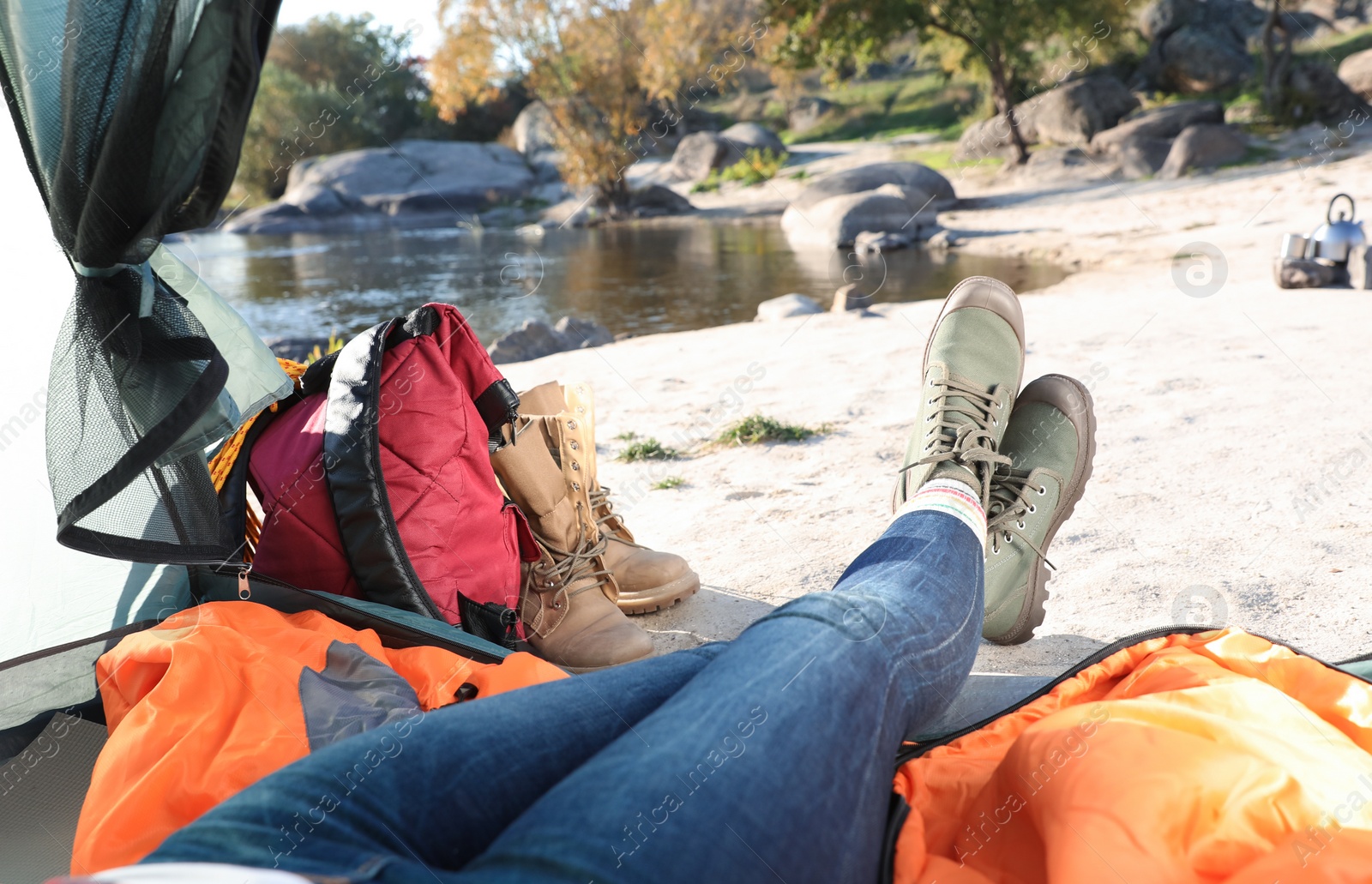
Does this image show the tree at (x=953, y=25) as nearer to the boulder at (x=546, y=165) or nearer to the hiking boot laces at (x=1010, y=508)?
the boulder at (x=546, y=165)

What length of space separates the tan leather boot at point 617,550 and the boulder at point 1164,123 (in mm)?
14605

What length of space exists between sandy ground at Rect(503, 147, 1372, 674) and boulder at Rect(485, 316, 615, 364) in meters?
0.58

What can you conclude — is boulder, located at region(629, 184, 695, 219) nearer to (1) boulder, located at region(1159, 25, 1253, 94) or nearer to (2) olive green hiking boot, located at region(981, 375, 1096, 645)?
(1) boulder, located at region(1159, 25, 1253, 94)

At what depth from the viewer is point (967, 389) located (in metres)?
2.24

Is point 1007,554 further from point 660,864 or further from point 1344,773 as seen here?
point 660,864

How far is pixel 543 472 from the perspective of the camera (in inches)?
81.6

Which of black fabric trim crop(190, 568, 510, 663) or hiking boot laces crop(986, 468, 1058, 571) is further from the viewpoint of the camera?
hiking boot laces crop(986, 468, 1058, 571)

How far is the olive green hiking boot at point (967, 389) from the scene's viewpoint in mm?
2027

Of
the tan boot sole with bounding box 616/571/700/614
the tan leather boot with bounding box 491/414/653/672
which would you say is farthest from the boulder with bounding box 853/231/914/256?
the tan leather boot with bounding box 491/414/653/672

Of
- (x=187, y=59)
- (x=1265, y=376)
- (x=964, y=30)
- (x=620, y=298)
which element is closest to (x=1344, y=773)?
(x=187, y=59)

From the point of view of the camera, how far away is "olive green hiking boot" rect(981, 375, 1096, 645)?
1.96m

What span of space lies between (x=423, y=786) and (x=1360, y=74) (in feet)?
66.0

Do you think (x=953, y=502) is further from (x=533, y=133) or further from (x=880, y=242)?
(x=533, y=133)

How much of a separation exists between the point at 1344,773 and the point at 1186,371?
3.11 metres
